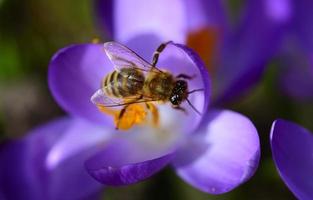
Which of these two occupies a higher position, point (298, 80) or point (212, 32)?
point (212, 32)

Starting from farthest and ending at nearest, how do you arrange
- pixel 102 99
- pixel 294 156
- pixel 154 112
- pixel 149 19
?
pixel 149 19, pixel 154 112, pixel 102 99, pixel 294 156

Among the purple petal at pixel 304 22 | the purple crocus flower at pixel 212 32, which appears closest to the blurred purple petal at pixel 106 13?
the purple crocus flower at pixel 212 32

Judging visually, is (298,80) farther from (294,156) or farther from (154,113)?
(294,156)

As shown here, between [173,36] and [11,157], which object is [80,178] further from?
[173,36]

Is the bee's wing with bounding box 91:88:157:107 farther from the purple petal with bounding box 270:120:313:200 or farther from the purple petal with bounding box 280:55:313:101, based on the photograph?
the purple petal with bounding box 280:55:313:101

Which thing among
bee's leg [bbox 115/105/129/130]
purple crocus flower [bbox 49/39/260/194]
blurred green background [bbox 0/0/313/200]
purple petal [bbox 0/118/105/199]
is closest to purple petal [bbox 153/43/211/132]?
purple crocus flower [bbox 49/39/260/194]

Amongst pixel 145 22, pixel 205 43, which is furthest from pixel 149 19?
pixel 205 43

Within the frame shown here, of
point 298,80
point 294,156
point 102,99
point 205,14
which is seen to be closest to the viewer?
point 294,156
